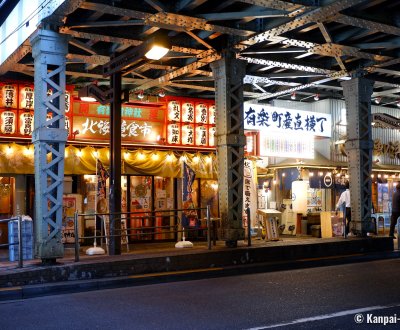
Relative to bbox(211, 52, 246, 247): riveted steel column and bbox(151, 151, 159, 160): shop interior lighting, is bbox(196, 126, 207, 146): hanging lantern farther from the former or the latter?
bbox(211, 52, 246, 247): riveted steel column

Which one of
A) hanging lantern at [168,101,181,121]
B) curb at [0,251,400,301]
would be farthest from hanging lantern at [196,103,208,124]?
curb at [0,251,400,301]

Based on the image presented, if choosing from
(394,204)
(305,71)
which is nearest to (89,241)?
(305,71)

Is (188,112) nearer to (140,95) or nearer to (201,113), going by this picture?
(201,113)

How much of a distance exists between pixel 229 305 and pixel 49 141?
5.53 meters

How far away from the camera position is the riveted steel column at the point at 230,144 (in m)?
14.6

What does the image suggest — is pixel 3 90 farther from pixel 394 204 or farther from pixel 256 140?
pixel 394 204

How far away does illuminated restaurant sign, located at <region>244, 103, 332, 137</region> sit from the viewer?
2070 centimetres

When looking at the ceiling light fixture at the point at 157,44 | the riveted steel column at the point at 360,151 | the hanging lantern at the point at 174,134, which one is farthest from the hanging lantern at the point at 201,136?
the ceiling light fixture at the point at 157,44

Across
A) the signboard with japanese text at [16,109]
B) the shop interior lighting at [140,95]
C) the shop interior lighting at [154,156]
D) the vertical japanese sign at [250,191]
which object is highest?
the shop interior lighting at [140,95]

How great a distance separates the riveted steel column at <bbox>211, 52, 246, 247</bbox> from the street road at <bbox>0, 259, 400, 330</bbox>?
8.06 feet

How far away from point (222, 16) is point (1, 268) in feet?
25.2

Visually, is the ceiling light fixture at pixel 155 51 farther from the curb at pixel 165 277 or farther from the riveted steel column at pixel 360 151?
the riveted steel column at pixel 360 151

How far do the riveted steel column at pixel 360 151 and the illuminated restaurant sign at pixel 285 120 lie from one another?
435 cm

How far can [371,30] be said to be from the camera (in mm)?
13844
